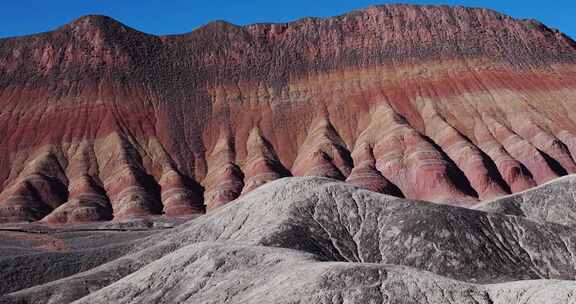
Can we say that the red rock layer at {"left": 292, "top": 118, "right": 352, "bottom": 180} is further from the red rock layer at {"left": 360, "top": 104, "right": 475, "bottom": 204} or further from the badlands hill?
the red rock layer at {"left": 360, "top": 104, "right": 475, "bottom": 204}

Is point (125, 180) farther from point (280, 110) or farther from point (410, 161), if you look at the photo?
point (410, 161)

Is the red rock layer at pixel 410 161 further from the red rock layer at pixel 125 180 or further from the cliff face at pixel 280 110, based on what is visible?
the red rock layer at pixel 125 180

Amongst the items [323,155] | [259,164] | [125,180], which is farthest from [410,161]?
[125,180]

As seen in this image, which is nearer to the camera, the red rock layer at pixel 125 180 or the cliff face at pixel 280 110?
the red rock layer at pixel 125 180

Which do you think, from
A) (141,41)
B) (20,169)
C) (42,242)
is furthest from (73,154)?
(42,242)

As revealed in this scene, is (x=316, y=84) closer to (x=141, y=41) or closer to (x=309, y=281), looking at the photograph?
(x=141, y=41)

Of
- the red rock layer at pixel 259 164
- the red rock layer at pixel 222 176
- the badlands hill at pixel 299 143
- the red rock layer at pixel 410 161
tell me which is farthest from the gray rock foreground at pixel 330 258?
the red rock layer at pixel 259 164

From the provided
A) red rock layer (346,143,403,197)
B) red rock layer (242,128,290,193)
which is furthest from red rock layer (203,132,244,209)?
red rock layer (346,143,403,197)
